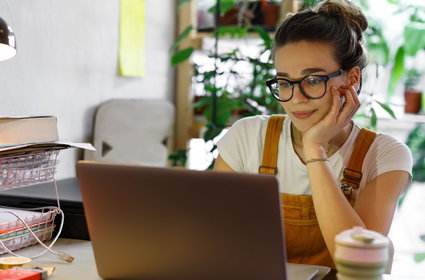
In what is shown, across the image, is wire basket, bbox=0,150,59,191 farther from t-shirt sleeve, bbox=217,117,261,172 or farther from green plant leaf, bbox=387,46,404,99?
green plant leaf, bbox=387,46,404,99

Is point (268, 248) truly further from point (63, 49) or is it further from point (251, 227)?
point (63, 49)

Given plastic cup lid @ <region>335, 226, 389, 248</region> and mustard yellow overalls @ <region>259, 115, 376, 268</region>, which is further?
mustard yellow overalls @ <region>259, 115, 376, 268</region>

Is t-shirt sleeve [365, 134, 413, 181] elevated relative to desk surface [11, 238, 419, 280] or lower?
elevated

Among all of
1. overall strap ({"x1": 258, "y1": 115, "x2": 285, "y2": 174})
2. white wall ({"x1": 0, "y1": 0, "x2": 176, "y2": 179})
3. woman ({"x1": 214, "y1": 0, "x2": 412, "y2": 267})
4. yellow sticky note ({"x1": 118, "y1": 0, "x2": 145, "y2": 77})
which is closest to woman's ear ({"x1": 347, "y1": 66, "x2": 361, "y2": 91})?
woman ({"x1": 214, "y1": 0, "x2": 412, "y2": 267})

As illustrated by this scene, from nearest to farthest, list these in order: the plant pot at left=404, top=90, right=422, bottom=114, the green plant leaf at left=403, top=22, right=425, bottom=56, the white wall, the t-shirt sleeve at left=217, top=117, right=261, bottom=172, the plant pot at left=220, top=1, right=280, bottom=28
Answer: the t-shirt sleeve at left=217, top=117, right=261, bottom=172, the white wall, the green plant leaf at left=403, top=22, right=425, bottom=56, the plant pot at left=220, top=1, right=280, bottom=28, the plant pot at left=404, top=90, right=422, bottom=114

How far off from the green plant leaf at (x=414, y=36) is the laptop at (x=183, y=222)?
5.96 feet

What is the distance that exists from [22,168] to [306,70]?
700 mm

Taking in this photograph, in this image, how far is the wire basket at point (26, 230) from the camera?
134 centimetres

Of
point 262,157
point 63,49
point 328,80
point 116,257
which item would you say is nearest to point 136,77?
point 63,49

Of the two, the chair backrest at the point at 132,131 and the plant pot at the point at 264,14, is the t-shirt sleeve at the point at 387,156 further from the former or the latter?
the plant pot at the point at 264,14

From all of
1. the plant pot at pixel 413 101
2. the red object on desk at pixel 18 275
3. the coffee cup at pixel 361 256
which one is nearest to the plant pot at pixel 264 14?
the plant pot at pixel 413 101

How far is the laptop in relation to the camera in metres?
Result: 0.92

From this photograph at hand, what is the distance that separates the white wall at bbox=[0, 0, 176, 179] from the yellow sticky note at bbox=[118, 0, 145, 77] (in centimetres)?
3

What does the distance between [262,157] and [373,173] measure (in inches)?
11.5
